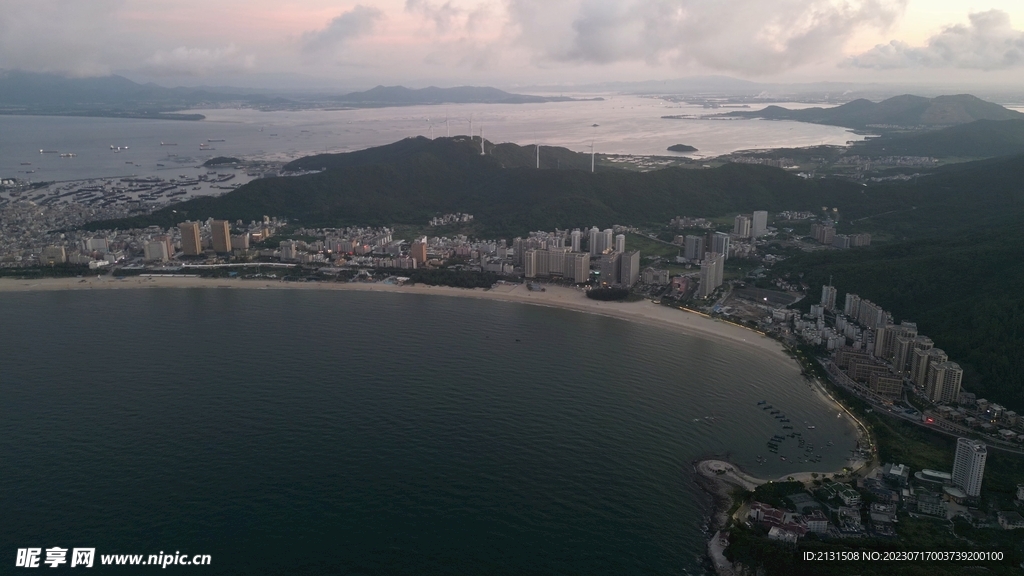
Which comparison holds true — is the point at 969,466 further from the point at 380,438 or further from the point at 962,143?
the point at 962,143

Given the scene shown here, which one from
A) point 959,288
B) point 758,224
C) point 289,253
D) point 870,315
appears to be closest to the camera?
point 870,315

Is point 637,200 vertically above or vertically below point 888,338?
above

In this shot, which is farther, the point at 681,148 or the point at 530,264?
the point at 681,148

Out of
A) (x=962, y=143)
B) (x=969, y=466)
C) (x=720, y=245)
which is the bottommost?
(x=969, y=466)

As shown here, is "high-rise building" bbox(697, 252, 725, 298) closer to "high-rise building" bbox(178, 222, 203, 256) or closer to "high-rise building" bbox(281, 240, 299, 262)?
"high-rise building" bbox(281, 240, 299, 262)

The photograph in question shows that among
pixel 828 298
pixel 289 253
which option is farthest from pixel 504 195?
pixel 828 298

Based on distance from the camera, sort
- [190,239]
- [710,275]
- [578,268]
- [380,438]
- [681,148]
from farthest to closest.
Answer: [681,148]
[190,239]
[578,268]
[710,275]
[380,438]

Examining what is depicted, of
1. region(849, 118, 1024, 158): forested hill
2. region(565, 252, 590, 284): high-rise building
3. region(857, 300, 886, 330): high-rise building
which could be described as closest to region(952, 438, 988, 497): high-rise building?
region(857, 300, 886, 330): high-rise building
